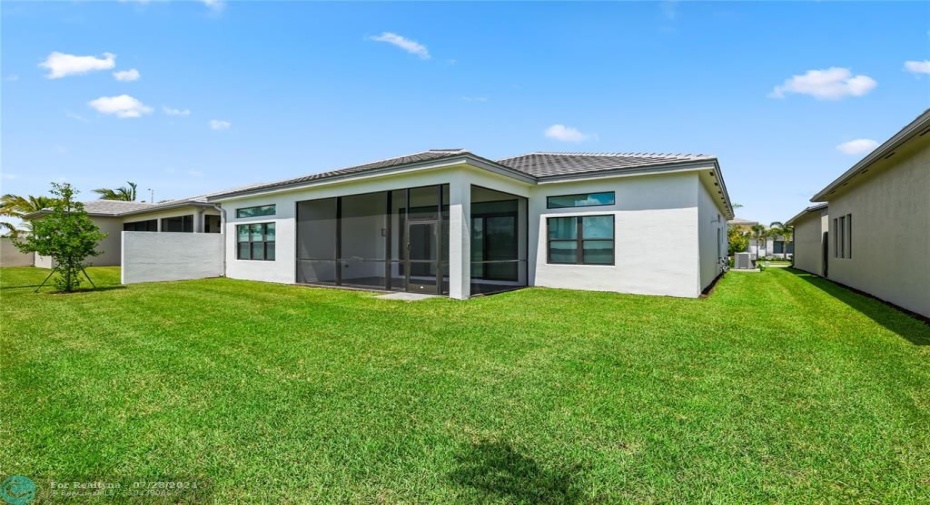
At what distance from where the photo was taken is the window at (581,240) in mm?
10062

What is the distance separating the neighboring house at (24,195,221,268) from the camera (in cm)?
1625

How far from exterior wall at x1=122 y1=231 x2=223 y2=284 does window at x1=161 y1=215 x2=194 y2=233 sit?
3.20m

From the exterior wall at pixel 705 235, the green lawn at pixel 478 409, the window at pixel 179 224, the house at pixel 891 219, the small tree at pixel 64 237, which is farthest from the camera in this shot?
the window at pixel 179 224

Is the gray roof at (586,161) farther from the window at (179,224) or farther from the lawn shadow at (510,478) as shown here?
the window at (179,224)

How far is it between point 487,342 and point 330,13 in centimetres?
814

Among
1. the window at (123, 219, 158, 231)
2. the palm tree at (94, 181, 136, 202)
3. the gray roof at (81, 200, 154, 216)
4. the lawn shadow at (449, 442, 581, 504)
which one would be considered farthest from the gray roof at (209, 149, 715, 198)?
the palm tree at (94, 181, 136, 202)

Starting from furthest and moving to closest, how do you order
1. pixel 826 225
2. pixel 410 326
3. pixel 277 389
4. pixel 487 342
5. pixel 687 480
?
1. pixel 826 225
2. pixel 410 326
3. pixel 487 342
4. pixel 277 389
5. pixel 687 480

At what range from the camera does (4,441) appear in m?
2.56

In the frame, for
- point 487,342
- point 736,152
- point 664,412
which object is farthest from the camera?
point 736,152

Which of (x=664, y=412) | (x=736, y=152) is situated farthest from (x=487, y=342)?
(x=736, y=152)

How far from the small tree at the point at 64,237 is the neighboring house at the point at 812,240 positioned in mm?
23209

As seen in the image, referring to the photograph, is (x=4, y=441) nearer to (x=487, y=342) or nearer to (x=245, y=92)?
(x=487, y=342)

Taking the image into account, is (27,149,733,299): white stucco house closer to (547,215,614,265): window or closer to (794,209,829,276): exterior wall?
(547,215,614,265): window

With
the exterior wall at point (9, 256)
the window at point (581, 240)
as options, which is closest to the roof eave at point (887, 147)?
the window at point (581, 240)
